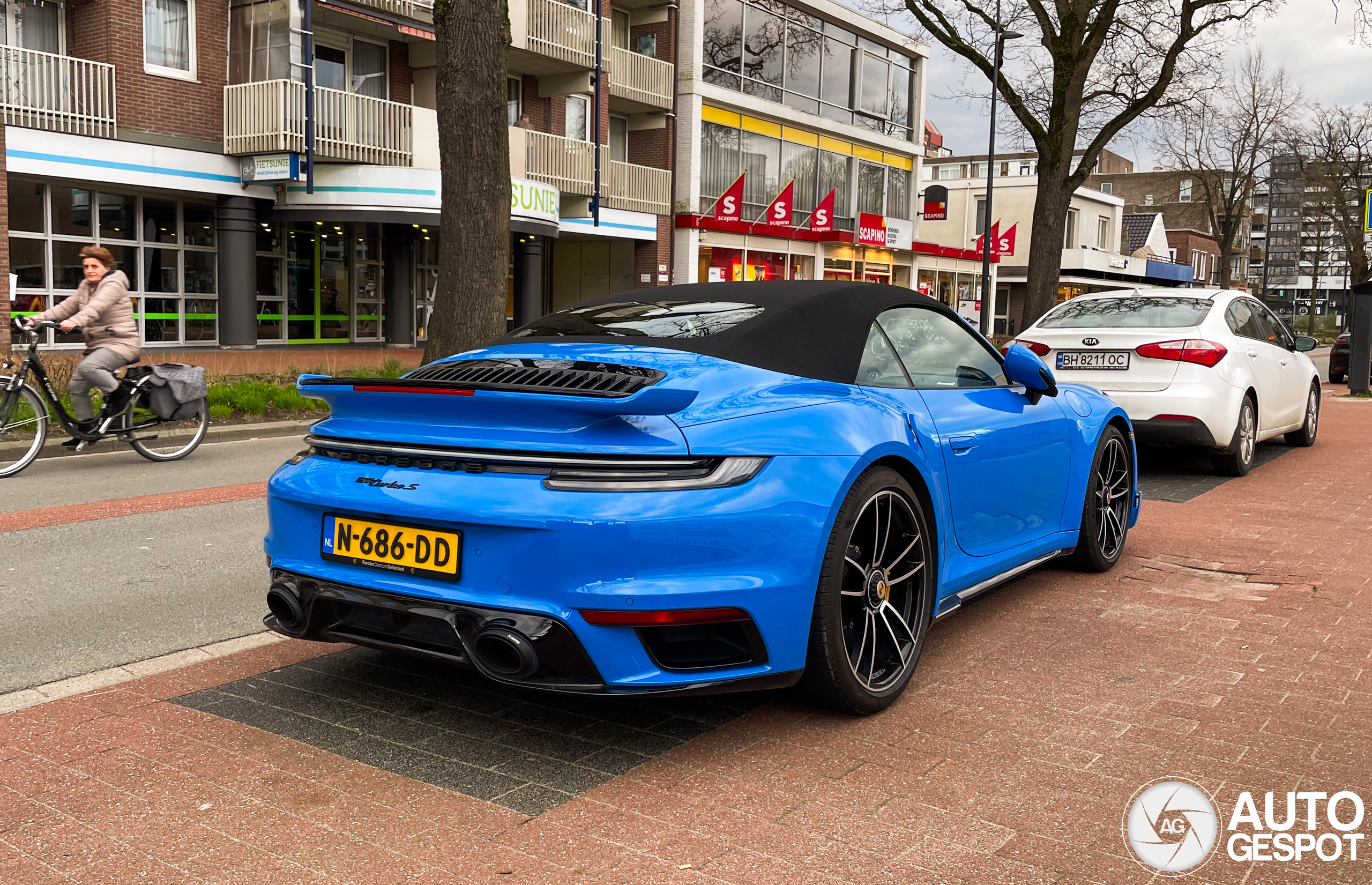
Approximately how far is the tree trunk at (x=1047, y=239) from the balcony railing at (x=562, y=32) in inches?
507

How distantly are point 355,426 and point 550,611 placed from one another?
1.00 meters

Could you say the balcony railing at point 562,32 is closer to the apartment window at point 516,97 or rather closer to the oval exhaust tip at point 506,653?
the apartment window at point 516,97

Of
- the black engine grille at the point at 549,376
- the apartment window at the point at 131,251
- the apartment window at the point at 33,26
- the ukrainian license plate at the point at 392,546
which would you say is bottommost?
the ukrainian license plate at the point at 392,546

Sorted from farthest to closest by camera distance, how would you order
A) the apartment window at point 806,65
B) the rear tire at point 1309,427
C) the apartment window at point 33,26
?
the apartment window at point 806,65 < the apartment window at point 33,26 < the rear tire at point 1309,427

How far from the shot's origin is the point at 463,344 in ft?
36.9

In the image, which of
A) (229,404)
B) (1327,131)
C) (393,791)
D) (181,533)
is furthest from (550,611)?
(1327,131)

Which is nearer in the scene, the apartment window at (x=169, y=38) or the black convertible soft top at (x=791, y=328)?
the black convertible soft top at (x=791, y=328)

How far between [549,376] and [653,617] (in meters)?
0.82

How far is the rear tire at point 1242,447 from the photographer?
30.2 ft

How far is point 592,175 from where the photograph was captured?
95.6 feet

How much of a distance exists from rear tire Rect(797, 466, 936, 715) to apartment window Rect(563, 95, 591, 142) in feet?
91.4

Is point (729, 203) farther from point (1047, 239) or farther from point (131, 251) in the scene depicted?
Result: point (131, 251)

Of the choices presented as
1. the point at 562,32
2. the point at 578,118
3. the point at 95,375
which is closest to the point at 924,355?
the point at 95,375

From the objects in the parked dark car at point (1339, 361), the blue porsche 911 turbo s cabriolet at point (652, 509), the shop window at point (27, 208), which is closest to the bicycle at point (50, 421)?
the blue porsche 911 turbo s cabriolet at point (652, 509)
